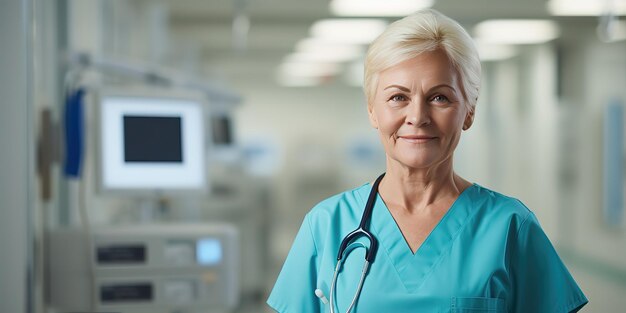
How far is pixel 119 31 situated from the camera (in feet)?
12.0

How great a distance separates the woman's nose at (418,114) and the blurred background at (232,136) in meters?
1.23

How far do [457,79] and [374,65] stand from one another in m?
0.11

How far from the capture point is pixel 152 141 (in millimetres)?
2043

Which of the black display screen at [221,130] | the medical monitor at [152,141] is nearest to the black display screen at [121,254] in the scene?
A: the medical monitor at [152,141]

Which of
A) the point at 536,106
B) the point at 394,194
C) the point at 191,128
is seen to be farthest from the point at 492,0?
the point at 394,194

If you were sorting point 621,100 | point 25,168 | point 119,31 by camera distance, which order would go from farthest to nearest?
point 621,100, point 119,31, point 25,168

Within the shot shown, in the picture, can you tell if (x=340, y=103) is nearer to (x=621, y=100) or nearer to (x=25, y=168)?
(x=621, y=100)

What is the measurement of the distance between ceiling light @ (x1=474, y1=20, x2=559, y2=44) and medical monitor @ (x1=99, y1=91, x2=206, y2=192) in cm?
333

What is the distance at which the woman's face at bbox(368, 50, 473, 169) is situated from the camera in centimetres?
91

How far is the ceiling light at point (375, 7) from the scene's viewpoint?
13.7 feet

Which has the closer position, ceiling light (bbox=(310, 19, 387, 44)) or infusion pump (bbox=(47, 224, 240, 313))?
infusion pump (bbox=(47, 224, 240, 313))

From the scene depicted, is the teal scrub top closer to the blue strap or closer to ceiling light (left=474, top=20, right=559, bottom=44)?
the blue strap

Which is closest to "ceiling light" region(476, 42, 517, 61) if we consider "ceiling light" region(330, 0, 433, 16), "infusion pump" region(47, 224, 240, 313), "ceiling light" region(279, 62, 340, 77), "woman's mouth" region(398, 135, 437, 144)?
"ceiling light" region(279, 62, 340, 77)

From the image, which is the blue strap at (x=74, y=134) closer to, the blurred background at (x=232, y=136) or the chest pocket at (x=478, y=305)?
the blurred background at (x=232, y=136)
